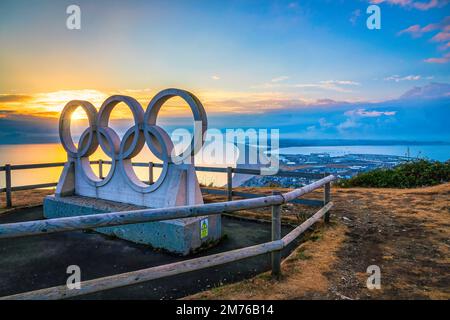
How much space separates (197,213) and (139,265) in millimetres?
2295

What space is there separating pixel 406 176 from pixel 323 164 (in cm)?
328

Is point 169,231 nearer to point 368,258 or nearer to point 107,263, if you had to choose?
point 107,263

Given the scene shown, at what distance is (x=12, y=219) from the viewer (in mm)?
7527

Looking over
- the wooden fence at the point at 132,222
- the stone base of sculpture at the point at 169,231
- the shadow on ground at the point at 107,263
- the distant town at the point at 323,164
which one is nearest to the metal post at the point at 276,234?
the wooden fence at the point at 132,222

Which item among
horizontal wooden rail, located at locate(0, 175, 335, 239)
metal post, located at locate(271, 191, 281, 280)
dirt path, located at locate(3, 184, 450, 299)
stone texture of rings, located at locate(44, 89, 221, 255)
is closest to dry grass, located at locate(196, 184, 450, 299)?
dirt path, located at locate(3, 184, 450, 299)

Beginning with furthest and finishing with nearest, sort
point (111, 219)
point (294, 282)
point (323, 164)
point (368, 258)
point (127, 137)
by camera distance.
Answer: point (323, 164), point (127, 137), point (368, 258), point (294, 282), point (111, 219)

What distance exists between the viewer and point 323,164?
12.7m

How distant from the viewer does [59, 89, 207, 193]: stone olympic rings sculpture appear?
5754 millimetres

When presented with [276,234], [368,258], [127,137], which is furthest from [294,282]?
[127,137]

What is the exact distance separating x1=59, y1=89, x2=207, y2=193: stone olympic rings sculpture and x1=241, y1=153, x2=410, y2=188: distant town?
19.2ft

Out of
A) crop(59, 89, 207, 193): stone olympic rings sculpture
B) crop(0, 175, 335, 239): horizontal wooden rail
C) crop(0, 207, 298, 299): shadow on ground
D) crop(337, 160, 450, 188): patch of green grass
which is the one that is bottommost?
crop(0, 207, 298, 299): shadow on ground

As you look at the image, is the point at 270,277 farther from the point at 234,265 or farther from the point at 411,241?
the point at 411,241

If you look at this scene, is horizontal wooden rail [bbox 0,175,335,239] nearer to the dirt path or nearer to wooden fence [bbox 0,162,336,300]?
wooden fence [bbox 0,162,336,300]
